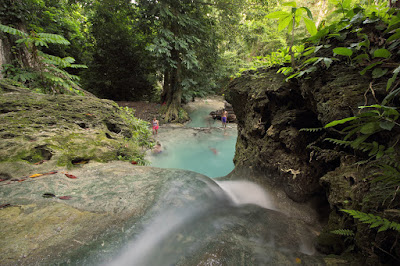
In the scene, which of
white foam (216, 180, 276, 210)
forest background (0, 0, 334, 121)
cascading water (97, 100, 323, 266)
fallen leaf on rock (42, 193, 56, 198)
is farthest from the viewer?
forest background (0, 0, 334, 121)

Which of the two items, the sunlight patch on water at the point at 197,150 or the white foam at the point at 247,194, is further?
the sunlight patch on water at the point at 197,150

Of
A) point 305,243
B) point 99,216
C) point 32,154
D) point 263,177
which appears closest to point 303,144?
point 263,177

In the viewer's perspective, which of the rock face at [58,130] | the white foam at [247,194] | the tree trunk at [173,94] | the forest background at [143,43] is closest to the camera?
the rock face at [58,130]

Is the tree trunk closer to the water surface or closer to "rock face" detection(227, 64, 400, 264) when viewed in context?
the water surface

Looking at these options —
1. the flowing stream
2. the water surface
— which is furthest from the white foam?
the water surface

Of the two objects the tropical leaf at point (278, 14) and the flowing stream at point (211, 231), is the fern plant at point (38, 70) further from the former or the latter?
the tropical leaf at point (278, 14)

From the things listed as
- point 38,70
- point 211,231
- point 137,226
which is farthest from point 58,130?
point 38,70

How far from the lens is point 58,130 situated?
3578mm

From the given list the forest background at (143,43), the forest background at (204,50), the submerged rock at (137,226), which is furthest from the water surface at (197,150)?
the submerged rock at (137,226)

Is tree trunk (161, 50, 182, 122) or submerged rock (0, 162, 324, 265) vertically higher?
tree trunk (161, 50, 182, 122)

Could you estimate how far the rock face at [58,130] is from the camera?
300 centimetres

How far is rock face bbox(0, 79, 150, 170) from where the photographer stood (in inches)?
118

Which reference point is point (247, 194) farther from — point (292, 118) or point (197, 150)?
point (197, 150)

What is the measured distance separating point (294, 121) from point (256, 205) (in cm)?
163
